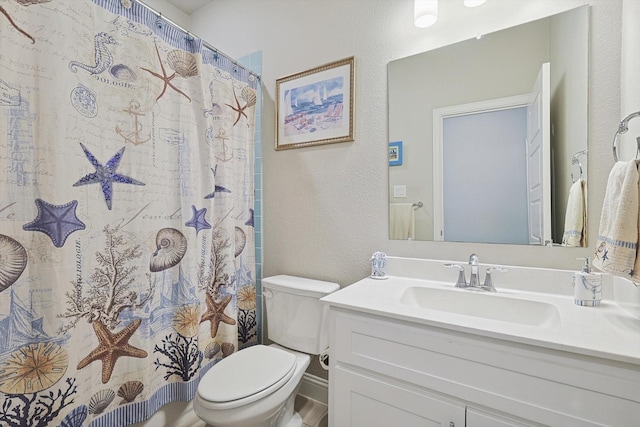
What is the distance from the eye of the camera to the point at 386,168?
1.56 meters

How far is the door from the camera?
1.21 meters

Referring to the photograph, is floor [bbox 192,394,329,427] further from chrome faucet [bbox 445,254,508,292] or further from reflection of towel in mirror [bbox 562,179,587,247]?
reflection of towel in mirror [bbox 562,179,587,247]

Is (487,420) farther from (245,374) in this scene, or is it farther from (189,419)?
(189,419)

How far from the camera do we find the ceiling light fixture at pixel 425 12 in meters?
1.35

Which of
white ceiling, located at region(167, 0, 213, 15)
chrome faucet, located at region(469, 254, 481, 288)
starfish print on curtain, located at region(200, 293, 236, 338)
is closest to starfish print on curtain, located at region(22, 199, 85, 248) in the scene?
starfish print on curtain, located at region(200, 293, 236, 338)

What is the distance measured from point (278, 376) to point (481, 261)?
1.05 meters

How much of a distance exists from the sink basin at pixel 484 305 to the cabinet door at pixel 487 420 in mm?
360

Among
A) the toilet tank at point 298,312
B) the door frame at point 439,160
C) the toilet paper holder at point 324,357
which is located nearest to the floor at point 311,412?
the toilet paper holder at point 324,357

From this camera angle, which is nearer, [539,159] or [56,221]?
[56,221]

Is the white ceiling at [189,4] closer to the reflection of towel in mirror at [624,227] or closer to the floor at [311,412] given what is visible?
the reflection of towel in mirror at [624,227]

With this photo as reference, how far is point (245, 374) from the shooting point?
1281 mm

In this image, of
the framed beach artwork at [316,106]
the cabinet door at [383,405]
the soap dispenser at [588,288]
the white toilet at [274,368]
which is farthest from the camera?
the framed beach artwork at [316,106]

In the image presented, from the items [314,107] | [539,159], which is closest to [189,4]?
[314,107]

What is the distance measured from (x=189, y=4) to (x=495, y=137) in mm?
2438
